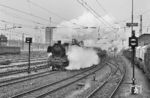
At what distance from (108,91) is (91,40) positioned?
18207 millimetres

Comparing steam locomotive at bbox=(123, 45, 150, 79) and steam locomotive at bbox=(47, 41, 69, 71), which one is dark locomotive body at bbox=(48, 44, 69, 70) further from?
steam locomotive at bbox=(123, 45, 150, 79)

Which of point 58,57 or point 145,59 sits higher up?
point 145,59

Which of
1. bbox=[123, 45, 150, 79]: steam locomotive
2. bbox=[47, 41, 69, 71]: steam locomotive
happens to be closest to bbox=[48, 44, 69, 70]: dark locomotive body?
bbox=[47, 41, 69, 71]: steam locomotive

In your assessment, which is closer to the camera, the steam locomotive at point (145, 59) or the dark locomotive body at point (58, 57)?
the steam locomotive at point (145, 59)

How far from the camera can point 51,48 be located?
2255 cm

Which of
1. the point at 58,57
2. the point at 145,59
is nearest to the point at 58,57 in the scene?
the point at 58,57

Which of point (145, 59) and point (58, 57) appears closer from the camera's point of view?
point (145, 59)

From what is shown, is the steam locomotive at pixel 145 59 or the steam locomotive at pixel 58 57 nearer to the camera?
the steam locomotive at pixel 145 59

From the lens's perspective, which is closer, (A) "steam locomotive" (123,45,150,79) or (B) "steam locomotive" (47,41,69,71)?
(A) "steam locomotive" (123,45,150,79)

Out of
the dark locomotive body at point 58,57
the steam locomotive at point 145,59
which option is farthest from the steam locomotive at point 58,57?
the steam locomotive at point 145,59

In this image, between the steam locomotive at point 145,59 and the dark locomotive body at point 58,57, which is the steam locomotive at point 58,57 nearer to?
the dark locomotive body at point 58,57

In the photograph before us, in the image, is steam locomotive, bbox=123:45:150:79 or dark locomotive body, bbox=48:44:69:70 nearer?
steam locomotive, bbox=123:45:150:79

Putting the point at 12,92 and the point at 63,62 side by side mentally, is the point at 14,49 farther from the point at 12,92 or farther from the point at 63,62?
the point at 12,92

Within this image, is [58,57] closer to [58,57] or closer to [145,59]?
[58,57]
